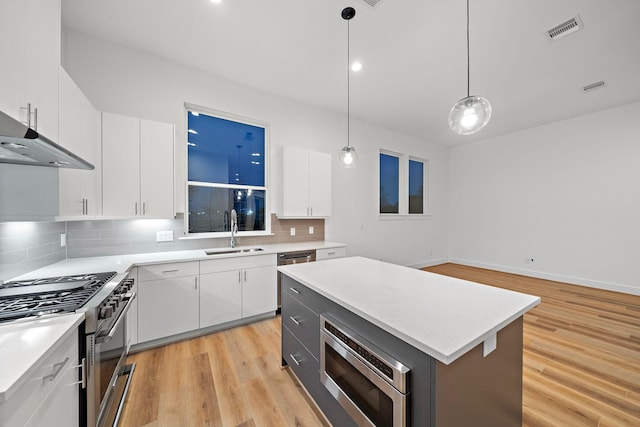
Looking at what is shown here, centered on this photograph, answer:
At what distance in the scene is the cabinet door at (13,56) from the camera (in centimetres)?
116

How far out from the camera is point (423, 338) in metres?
0.91

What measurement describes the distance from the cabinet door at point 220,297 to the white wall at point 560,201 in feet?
19.2

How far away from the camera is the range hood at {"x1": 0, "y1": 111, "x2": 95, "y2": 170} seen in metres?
1.04

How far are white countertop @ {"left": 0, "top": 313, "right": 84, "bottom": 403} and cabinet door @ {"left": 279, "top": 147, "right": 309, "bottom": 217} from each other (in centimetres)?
256

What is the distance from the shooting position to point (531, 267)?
5.14m

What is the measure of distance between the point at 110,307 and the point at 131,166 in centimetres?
162

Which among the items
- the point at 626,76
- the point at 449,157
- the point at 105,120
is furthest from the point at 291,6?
the point at 449,157

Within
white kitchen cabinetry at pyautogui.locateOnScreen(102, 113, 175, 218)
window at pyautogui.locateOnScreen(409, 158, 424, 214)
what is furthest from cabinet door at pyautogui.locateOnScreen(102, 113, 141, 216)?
window at pyautogui.locateOnScreen(409, 158, 424, 214)

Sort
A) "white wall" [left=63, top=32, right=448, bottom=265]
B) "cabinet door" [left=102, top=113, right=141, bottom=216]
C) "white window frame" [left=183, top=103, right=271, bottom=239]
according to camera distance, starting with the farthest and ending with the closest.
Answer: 1. "white window frame" [left=183, top=103, right=271, bottom=239]
2. "white wall" [left=63, top=32, right=448, bottom=265]
3. "cabinet door" [left=102, top=113, right=141, bottom=216]

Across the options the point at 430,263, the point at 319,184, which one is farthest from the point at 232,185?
the point at 430,263

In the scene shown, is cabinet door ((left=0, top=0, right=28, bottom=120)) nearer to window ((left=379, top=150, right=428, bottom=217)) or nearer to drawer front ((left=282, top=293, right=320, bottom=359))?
drawer front ((left=282, top=293, right=320, bottom=359))

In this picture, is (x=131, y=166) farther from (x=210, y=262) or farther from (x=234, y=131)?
(x=234, y=131)

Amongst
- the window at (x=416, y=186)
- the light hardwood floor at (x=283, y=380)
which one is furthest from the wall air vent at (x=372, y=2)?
the window at (x=416, y=186)

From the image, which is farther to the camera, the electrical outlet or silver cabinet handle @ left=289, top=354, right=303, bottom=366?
the electrical outlet
